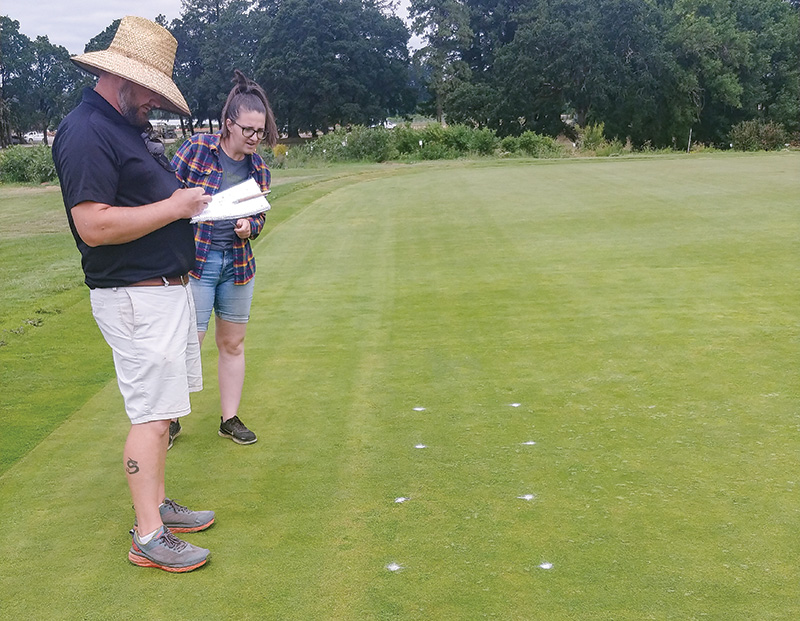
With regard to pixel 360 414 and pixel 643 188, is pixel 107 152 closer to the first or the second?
pixel 360 414

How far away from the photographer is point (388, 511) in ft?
11.5

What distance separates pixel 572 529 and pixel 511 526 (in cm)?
23

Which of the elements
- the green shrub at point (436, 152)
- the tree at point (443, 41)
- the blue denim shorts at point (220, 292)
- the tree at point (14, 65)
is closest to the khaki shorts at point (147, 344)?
the blue denim shorts at point (220, 292)

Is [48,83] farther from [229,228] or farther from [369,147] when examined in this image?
[229,228]

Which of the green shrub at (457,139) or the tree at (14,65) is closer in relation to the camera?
the green shrub at (457,139)

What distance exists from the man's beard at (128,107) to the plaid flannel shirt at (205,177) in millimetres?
1054

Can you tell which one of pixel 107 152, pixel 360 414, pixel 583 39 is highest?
pixel 583 39

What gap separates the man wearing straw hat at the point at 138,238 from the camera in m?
2.95

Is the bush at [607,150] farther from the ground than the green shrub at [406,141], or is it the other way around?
the green shrub at [406,141]

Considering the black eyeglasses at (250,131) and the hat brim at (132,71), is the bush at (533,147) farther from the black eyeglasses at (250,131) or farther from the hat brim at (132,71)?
the hat brim at (132,71)

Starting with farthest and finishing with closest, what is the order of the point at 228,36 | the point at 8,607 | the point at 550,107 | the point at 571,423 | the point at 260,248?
the point at 228,36, the point at 550,107, the point at 260,248, the point at 571,423, the point at 8,607

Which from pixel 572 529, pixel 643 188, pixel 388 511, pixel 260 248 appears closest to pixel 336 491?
pixel 388 511

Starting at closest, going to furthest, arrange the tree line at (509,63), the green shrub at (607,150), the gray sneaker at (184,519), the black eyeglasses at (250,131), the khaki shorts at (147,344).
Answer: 1. the khaki shorts at (147,344)
2. the gray sneaker at (184,519)
3. the black eyeglasses at (250,131)
4. the green shrub at (607,150)
5. the tree line at (509,63)

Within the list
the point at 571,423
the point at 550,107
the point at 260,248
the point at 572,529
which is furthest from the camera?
the point at 550,107
